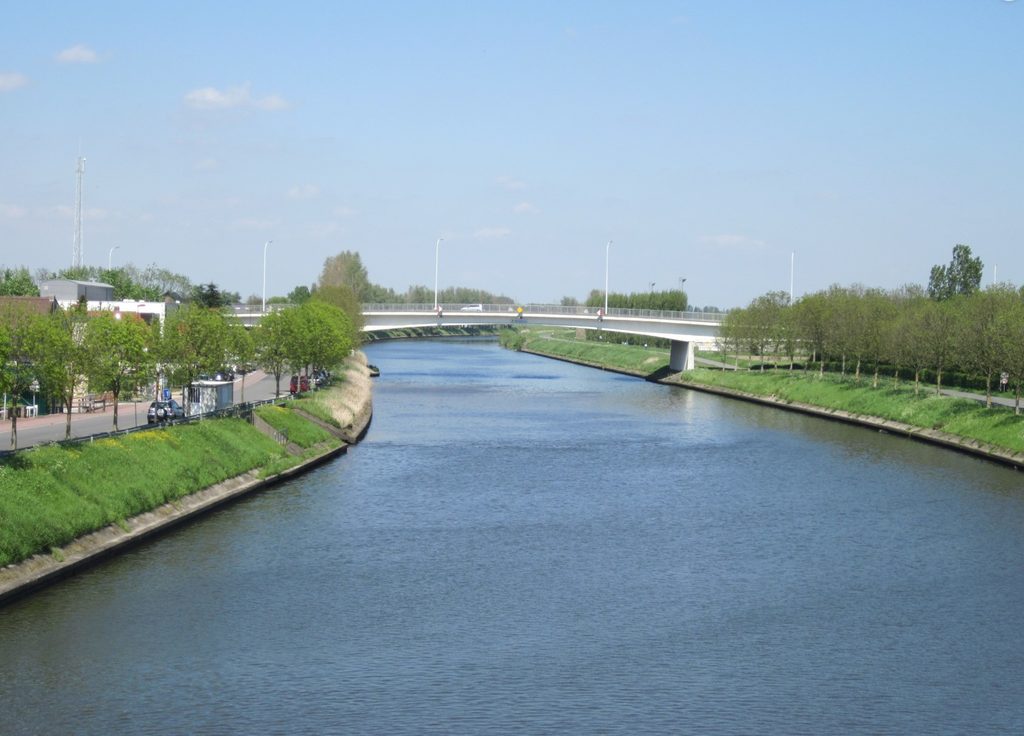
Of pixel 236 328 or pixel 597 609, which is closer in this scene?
pixel 597 609

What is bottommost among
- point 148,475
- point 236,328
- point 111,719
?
point 111,719

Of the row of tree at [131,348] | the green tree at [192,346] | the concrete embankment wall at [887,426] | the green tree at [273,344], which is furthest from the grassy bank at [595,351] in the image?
the green tree at [192,346]

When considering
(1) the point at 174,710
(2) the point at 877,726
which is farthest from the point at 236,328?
(2) the point at 877,726

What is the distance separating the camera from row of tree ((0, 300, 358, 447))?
128ft

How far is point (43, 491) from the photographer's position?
108ft

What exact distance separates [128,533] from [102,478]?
225 cm

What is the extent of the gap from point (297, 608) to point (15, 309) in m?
19.5

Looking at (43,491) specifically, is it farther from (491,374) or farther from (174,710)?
(491,374)

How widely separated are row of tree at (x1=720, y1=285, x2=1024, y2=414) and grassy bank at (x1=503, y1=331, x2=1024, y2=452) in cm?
167

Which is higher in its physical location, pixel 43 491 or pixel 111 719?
pixel 43 491

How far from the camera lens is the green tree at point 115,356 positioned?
1656 inches

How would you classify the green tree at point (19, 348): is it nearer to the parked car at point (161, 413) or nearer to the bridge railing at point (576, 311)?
the parked car at point (161, 413)

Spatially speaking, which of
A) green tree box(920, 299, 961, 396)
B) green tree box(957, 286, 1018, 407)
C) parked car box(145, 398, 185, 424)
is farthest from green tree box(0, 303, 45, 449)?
green tree box(920, 299, 961, 396)

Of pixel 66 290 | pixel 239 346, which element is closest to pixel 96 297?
pixel 66 290
